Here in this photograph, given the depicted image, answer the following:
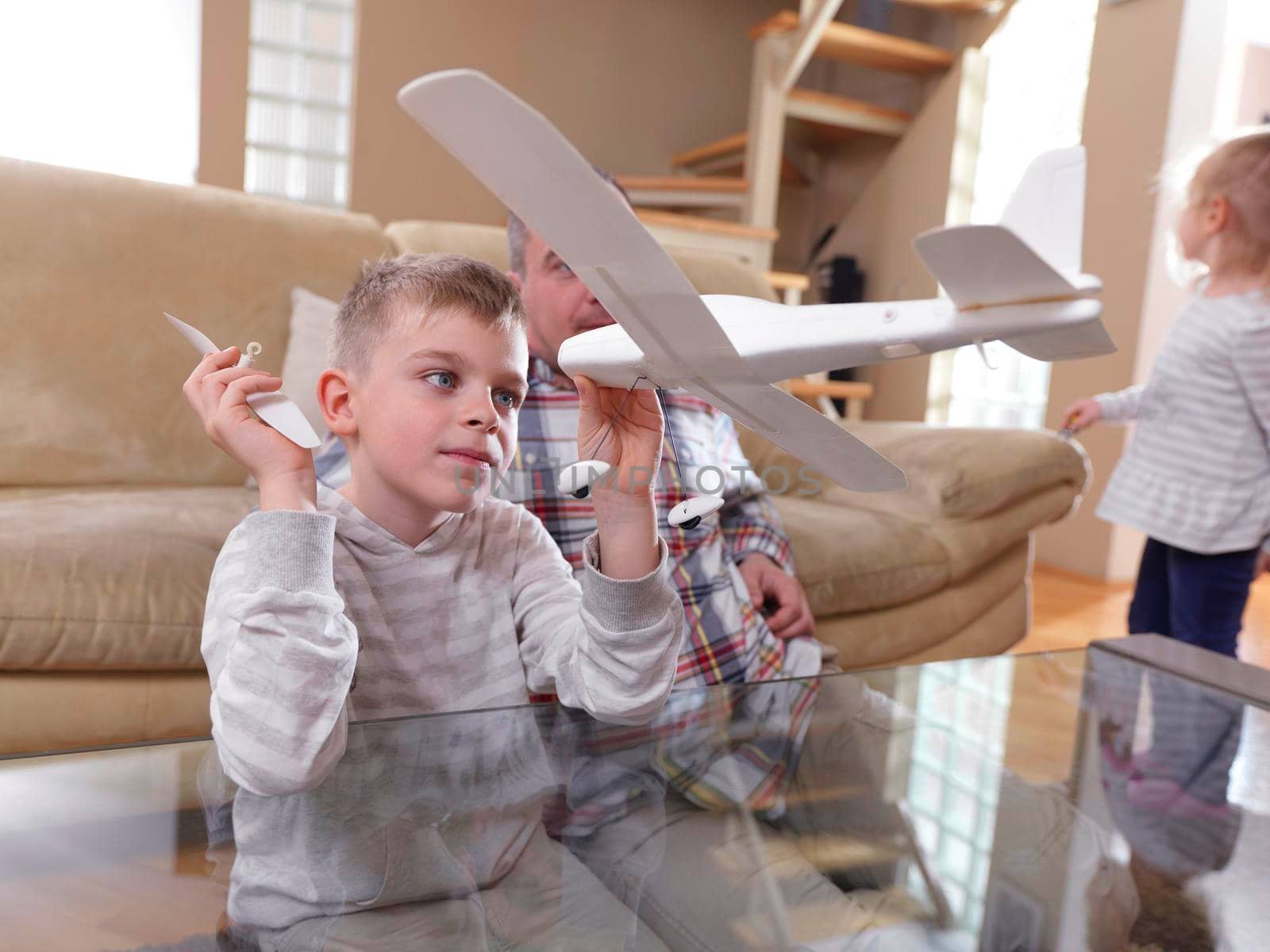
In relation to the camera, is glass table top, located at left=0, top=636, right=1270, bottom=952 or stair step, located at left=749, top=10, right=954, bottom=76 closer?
glass table top, located at left=0, top=636, right=1270, bottom=952

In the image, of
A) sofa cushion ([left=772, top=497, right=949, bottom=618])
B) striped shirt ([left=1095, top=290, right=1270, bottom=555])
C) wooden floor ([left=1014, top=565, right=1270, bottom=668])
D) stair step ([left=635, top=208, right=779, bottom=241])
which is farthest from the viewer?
stair step ([left=635, top=208, right=779, bottom=241])

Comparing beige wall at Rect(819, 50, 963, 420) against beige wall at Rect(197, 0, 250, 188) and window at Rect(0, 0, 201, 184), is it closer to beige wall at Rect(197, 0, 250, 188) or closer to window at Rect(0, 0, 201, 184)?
beige wall at Rect(197, 0, 250, 188)

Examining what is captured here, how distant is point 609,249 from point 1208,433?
153cm

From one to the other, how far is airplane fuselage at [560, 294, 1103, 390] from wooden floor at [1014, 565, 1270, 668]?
1.84 m

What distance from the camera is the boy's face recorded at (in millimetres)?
521

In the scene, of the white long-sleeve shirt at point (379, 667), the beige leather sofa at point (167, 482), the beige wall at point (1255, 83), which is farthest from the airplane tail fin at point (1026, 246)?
the beige wall at point (1255, 83)

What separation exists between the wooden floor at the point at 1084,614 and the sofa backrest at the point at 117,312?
1663 mm

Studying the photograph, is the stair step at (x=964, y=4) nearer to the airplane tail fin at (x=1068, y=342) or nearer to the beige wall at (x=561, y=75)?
the beige wall at (x=561, y=75)

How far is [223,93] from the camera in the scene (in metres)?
3.26

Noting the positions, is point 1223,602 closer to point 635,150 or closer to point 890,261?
point 890,261

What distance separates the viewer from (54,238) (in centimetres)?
127

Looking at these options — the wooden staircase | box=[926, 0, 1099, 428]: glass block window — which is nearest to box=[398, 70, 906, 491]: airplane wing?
the wooden staircase

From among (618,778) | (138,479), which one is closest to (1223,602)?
(618,778)

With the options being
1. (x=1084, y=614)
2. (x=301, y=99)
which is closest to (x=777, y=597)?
(x=1084, y=614)
